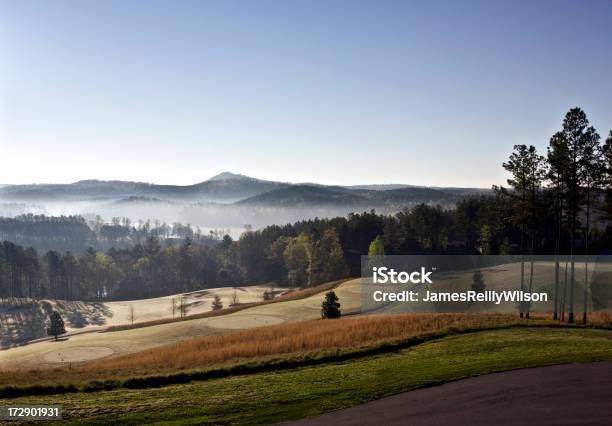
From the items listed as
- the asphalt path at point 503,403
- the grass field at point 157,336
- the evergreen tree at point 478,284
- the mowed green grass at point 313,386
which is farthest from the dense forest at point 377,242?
the grass field at point 157,336

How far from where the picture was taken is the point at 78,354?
47438 millimetres


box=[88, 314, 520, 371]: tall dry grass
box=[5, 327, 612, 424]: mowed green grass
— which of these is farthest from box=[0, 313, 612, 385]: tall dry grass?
box=[5, 327, 612, 424]: mowed green grass

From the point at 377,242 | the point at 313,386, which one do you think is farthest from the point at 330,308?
the point at 377,242

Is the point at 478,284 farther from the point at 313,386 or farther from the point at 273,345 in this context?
the point at 313,386

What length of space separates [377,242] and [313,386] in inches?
3010

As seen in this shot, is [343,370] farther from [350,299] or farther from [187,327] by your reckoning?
[350,299]

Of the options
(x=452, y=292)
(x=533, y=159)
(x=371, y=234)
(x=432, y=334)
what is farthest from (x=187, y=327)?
(x=371, y=234)

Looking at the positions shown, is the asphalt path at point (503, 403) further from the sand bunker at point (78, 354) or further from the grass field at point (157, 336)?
the sand bunker at point (78, 354)

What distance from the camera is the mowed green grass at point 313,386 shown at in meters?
16.9

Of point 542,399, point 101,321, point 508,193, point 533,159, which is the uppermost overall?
point 533,159

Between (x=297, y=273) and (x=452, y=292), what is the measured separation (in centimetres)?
7016

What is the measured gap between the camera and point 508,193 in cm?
4141

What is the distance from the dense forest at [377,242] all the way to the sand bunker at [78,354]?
38393 mm

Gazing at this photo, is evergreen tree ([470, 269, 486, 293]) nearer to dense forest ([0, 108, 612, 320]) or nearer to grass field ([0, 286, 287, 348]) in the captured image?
dense forest ([0, 108, 612, 320])
